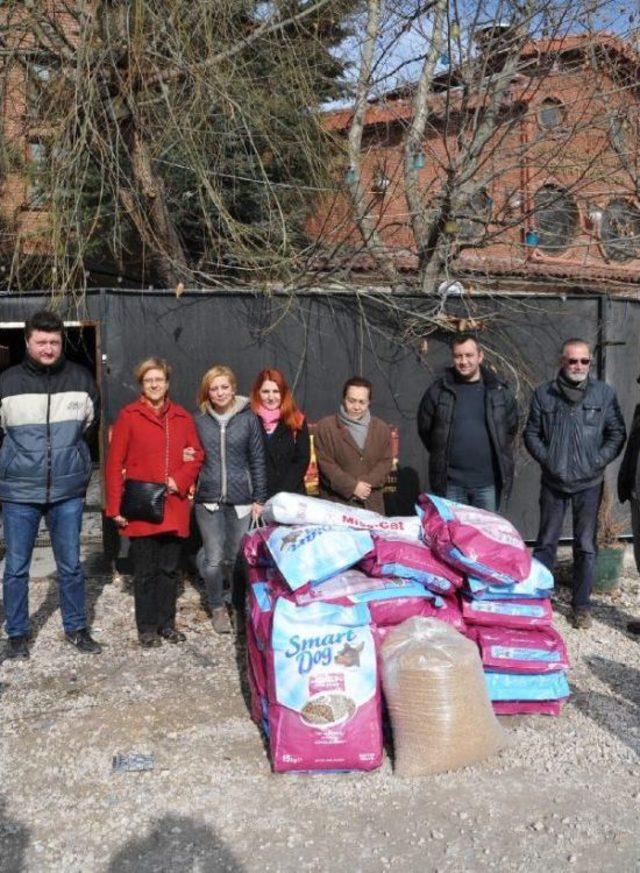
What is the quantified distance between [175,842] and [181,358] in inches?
138

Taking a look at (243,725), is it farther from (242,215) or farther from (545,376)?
(242,215)

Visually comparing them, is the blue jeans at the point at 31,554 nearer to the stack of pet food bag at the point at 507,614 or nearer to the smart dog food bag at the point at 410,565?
the smart dog food bag at the point at 410,565

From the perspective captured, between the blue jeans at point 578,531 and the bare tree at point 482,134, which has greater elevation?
the bare tree at point 482,134

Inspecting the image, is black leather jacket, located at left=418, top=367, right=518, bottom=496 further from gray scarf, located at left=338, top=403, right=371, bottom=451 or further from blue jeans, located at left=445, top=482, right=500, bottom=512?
gray scarf, located at left=338, top=403, right=371, bottom=451

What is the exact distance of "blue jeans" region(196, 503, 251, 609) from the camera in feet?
15.4

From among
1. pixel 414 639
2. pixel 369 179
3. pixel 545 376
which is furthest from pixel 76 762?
pixel 369 179

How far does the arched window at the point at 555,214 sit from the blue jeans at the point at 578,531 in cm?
263

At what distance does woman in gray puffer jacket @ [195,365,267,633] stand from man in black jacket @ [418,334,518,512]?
1158 mm

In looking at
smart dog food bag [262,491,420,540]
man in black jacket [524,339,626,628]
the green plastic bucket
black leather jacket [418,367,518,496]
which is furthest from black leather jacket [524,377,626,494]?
smart dog food bag [262,491,420,540]

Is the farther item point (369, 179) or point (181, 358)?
point (369, 179)

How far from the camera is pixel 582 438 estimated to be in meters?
4.79

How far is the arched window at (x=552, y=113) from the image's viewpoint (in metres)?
6.76

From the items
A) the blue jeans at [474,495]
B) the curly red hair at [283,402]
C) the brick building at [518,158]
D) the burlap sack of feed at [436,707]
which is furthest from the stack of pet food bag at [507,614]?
the brick building at [518,158]

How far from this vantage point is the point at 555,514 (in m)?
4.93
